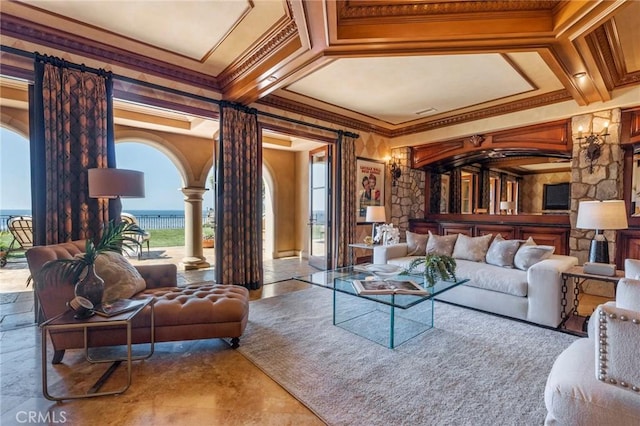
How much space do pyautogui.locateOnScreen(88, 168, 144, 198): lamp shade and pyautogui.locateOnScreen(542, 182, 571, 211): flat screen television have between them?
7.66 m

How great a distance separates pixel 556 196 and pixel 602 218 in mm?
4566

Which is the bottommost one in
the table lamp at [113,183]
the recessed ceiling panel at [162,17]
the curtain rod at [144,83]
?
the table lamp at [113,183]

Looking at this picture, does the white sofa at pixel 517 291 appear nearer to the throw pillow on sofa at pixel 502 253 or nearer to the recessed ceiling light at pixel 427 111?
the throw pillow on sofa at pixel 502 253

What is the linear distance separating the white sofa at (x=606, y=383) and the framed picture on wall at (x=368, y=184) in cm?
490

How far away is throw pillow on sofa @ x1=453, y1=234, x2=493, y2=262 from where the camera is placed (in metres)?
4.17

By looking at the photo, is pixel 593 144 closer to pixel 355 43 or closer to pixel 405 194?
pixel 405 194

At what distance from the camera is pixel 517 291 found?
3.29 m

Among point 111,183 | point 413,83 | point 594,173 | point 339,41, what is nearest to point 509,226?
point 594,173

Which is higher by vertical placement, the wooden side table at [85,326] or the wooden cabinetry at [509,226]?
the wooden cabinetry at [509,226]

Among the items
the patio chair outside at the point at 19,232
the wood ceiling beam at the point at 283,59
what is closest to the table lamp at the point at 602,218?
the wood ceiling beam at the point at 283,59

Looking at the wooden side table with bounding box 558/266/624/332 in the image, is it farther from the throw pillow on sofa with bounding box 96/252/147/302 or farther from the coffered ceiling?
the throw pillow on sofa with bounding box 96/252/147/302

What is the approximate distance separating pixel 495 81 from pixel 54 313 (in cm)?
544

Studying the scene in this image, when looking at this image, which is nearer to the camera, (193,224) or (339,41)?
(339,41)

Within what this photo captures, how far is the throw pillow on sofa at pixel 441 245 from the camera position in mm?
4512
